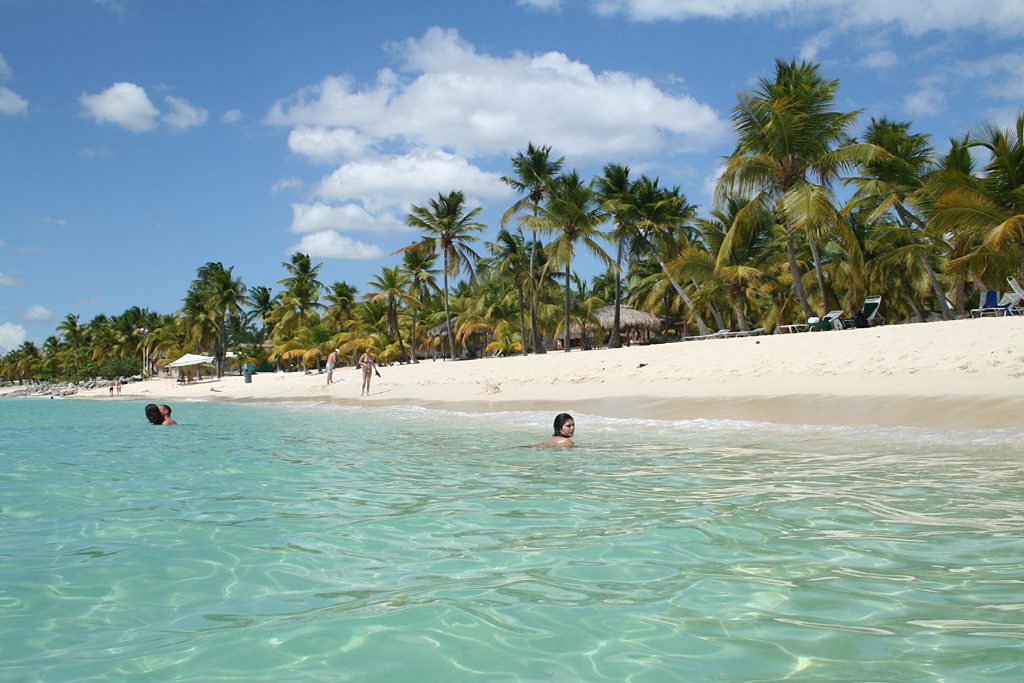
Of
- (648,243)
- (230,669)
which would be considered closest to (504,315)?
(648,243)

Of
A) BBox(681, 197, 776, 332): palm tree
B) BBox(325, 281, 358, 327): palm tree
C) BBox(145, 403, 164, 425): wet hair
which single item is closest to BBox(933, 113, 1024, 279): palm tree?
BBox(681, 197, 776, 332): palm tree

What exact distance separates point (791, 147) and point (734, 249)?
947cm

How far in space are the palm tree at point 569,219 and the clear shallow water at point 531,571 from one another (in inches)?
971

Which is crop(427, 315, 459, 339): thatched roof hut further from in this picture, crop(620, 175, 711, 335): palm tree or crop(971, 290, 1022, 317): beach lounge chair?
crop(971, 290, 1022, 317): beach lounge chair

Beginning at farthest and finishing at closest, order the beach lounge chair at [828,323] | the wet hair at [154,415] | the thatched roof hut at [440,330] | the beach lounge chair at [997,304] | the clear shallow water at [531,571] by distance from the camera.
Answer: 1. the thatched roof hut at [440,330]
2. the beach lounge chair at [828,323]
3. the beach lounge chair at [997,304]
4. the wet hair at [154,415]
5. the clear shallow water at [531,571]

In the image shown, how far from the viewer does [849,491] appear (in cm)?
531

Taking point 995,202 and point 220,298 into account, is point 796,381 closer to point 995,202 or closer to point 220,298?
point 995,202

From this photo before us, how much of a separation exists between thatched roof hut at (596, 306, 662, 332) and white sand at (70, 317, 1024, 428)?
50.6ft

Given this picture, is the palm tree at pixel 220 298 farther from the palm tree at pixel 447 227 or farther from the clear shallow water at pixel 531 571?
the clear shallow water at pixel 531 571

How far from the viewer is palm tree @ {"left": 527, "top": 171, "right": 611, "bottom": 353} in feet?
102

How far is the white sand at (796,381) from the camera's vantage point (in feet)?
35.5

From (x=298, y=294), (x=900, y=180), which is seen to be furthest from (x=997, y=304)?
(x=298, y=294)

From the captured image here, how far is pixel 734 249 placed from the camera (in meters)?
31.5

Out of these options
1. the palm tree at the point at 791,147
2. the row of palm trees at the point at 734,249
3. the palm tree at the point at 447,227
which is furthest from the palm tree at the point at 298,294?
the palm tree at the point at 791,147
